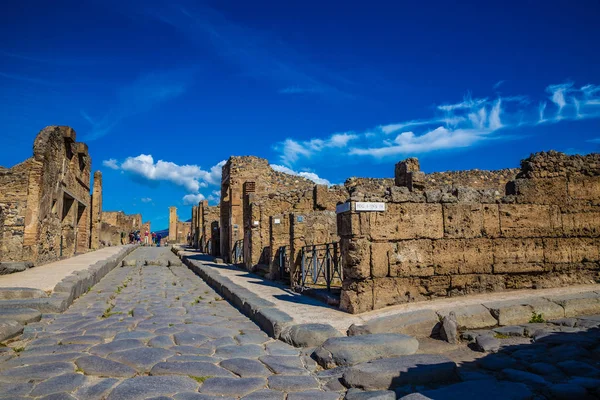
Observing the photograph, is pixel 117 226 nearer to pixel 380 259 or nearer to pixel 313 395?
pixel 380 259

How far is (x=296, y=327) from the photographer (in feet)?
17.9

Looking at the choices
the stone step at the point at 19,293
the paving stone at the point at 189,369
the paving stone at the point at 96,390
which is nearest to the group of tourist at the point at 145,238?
the stone step at the point at 19,293

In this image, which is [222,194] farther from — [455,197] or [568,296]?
[568,296]

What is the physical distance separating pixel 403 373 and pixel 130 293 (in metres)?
7.93

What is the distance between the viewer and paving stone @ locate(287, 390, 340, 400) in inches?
142

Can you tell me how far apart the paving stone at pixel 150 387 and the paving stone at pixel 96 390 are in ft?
0.24

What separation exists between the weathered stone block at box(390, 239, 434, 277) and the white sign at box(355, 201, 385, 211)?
68 cm

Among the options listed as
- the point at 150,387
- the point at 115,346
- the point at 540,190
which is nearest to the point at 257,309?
the point at 115,346

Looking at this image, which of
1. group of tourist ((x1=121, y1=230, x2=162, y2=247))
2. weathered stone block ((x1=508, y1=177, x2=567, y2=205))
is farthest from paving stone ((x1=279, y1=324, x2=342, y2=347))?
group of tourist ((x1=121, y1=230, x2=162, y2=247))

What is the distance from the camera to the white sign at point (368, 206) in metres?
6.84

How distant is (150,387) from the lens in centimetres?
369

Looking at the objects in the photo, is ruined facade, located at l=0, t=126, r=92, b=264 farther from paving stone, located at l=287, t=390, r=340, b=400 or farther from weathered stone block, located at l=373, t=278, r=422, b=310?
paving stone, located at l=287, t=390, r=340, b=400

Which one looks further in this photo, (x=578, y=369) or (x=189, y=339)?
(x=189, y=339)

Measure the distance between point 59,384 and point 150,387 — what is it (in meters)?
0.79
